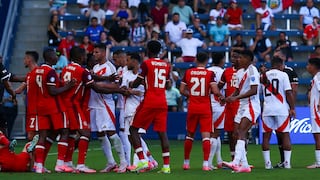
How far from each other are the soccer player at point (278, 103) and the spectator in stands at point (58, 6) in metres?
16.1

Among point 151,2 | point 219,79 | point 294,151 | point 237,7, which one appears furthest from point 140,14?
point 219,79

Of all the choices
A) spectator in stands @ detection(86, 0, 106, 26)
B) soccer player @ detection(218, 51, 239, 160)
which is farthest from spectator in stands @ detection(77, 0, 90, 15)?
soccer player @ detection(218, 51, 239, 160)

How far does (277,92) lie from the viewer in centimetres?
1859

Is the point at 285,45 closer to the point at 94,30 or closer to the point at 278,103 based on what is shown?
the point at 94,30

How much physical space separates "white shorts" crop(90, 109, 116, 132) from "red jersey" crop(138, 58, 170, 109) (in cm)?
97

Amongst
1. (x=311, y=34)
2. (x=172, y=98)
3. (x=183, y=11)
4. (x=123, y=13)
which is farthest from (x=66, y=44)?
(x=311, y=34)

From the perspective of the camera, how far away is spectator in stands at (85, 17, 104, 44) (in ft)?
105

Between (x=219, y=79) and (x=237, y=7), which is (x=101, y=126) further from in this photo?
(x=237, y=7)

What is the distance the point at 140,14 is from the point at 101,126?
15.9 metres

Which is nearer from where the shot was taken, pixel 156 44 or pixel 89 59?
pixel 156 44

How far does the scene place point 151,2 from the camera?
34250 mm

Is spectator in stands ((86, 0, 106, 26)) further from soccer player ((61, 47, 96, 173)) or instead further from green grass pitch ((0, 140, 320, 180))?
soccer player ((61, 47, 96, 173))

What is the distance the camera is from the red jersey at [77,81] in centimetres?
1756

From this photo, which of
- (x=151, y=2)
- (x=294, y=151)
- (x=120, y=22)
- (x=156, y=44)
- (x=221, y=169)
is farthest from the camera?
(x=151, y=2)
